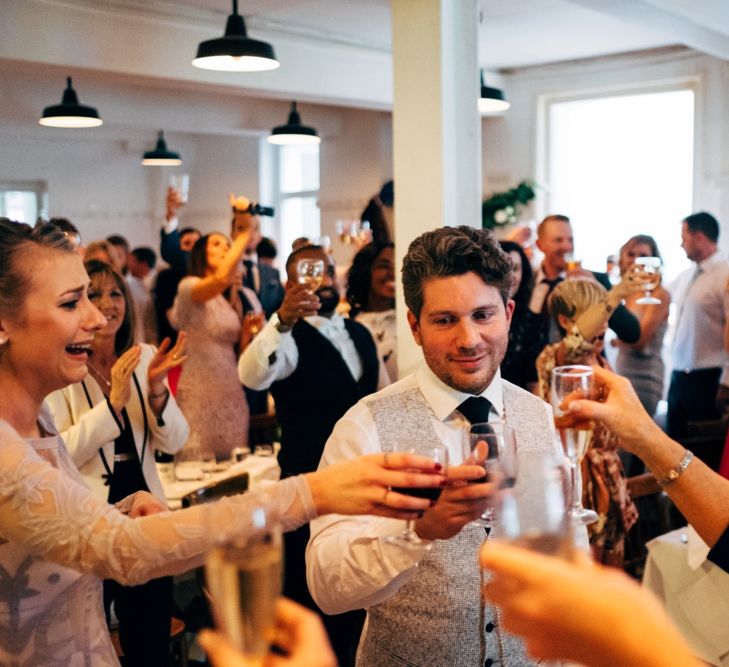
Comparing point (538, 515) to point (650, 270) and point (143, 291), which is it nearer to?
point (650, 270)

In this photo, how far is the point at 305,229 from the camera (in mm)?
12406

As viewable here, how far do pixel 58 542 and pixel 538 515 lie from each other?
0.87 m

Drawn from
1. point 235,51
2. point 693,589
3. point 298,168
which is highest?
point 298,168

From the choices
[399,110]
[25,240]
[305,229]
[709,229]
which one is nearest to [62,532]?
[25,240]

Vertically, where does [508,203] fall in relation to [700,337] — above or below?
above

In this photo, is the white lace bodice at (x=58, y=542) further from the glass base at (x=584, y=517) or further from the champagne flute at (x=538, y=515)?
the glass base at (x=584, y=517)

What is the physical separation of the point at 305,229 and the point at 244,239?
25.3 ft

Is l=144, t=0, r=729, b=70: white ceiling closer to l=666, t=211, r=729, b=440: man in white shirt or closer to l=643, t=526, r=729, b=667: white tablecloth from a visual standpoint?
l=666, t=211, r=729, b=440: man in white shirt

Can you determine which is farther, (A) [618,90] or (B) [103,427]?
(A) [618,90]

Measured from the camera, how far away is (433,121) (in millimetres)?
3672

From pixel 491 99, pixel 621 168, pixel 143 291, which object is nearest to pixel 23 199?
pixel 143 291

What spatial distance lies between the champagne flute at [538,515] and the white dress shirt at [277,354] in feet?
7.74

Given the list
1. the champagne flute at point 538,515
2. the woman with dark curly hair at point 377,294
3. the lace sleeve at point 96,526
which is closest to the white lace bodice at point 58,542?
the lace sleeve at point 96,526

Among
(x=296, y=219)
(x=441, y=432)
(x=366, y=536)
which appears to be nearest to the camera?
(x=366, y=536)
